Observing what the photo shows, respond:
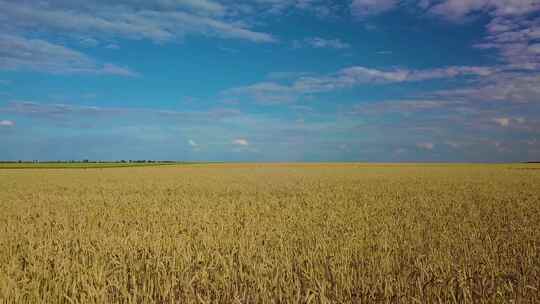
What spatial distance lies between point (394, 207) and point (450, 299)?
27.1 ft

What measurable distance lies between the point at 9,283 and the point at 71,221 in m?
5.63

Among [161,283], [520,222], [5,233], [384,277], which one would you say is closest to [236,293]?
[161,283]

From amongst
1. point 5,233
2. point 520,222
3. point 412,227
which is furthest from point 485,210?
point 5,233

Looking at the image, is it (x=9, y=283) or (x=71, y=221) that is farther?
(x=71, y=221)

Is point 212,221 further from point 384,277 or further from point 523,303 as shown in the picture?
point 523,303

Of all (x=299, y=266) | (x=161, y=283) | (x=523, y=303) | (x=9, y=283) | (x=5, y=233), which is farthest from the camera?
(x=5, y=233)

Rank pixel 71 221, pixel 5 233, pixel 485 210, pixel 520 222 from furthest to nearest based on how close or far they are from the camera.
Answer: pixel 485 210 → pixel 71 221 → pixel 520 222 → pixel 5 233

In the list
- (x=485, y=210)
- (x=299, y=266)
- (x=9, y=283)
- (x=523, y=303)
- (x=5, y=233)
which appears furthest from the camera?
(x=485, y=210)

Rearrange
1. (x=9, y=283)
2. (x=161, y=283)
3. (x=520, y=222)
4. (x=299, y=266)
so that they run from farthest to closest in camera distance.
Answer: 1. (x=520, y=222)
2. (x=299, y=266)
3. (x=161, y=283)
4. (x=9, y=283)

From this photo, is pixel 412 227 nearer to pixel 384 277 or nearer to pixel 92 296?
pixel 384 277

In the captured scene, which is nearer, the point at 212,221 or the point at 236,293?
the point at 236,293

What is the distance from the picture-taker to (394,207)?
12.4 meters

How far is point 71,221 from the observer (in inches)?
396

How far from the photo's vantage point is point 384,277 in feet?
16.5
